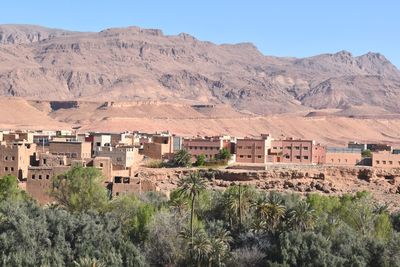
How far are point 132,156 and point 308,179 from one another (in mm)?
14982

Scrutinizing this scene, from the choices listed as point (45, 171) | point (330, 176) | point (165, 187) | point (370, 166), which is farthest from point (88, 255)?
point (370, 166)

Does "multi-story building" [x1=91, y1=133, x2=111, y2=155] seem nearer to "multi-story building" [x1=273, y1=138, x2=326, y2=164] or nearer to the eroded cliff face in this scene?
the eroded cliff face

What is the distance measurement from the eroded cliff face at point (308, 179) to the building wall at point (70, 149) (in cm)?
476

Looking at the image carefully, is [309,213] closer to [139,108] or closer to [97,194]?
[97,194]

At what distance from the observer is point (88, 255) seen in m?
27.8

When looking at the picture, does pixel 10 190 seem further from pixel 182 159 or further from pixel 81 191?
pixel 182 159

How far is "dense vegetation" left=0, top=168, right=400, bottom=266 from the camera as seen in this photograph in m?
27.8

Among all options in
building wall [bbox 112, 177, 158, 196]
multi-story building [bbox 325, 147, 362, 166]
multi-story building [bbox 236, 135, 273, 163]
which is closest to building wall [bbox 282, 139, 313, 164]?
multi-story building [bbox 325, 147, 362, 166]

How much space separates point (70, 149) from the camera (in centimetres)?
5572

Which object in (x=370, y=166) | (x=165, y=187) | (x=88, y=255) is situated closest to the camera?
(x=88, y=255)

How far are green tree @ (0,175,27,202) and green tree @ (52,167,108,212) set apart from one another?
6.70ft

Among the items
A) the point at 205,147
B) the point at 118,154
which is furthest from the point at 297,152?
the point at 118,154

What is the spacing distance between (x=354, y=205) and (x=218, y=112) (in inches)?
5437

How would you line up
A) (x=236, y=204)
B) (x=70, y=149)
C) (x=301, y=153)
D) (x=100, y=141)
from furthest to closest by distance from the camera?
(x=301, y=153)
(x=100, y=141)
(x=70, y=149)
(x=236, y=204)
